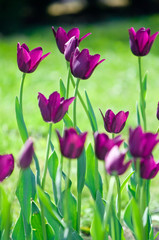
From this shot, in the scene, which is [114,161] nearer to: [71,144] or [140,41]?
[71,144]

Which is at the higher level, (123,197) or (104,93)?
(104,93)

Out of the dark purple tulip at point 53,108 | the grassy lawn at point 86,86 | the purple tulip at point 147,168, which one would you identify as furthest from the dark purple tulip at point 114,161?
the grassy lawn at point 86,86

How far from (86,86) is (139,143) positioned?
16.0ft

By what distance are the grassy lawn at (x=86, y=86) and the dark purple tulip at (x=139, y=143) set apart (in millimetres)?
1689

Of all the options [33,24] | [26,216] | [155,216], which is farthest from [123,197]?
[33,24]

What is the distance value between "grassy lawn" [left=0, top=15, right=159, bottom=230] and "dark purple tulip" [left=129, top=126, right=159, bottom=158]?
1689 millimetres

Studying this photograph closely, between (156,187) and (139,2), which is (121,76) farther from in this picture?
(139,2)

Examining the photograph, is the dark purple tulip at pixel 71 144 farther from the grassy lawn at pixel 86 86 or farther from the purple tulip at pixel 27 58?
the grassy lawn at pixel 86 86

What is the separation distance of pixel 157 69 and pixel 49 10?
19.7 ft

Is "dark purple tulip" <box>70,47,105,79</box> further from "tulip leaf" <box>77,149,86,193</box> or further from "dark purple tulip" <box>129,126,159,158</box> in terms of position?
"dark purple tulip" <box>129,126,159,158</box>

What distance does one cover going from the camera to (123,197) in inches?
130

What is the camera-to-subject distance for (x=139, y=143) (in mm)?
1296

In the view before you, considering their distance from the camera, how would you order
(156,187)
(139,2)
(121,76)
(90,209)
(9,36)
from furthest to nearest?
(139,2) → (9,36) → (121,76) → (156,187) → (90,209)

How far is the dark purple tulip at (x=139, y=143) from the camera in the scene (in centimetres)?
129
